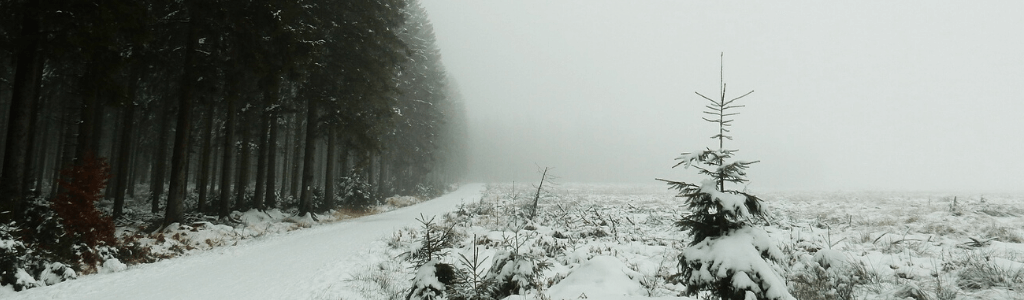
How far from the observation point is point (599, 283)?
Answer: 548 centimetres

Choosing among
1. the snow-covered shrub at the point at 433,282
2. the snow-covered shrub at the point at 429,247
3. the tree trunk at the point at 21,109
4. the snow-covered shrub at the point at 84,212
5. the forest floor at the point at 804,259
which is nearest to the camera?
the snow-covered shrub at the point at 433,282

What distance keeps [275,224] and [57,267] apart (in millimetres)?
7236

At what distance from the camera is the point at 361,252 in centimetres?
916

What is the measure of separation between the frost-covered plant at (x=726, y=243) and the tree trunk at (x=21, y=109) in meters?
11.0

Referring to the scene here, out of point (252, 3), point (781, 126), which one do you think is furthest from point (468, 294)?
point (781, 126)

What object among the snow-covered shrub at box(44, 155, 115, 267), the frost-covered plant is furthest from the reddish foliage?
the frost-covered plant

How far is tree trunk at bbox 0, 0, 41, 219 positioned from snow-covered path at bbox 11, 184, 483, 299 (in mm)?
2784

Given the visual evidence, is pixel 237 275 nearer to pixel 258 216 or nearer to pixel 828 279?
pixel 258 216

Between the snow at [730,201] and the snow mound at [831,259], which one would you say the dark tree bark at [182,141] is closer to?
the snow at [730,201]

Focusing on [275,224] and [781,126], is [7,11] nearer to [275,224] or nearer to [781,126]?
[275,224]

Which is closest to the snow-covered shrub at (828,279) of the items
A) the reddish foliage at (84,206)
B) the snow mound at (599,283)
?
the snow mound at (599,283)

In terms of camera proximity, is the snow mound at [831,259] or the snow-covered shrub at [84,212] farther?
the snow-covered shrub at [84,212]

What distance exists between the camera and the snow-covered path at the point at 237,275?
19.2 feet

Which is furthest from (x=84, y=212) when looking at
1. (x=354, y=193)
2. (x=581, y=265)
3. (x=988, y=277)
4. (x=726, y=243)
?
(x=988, y=277)
